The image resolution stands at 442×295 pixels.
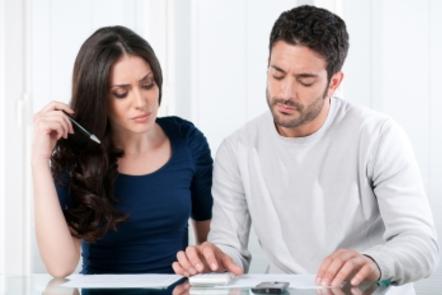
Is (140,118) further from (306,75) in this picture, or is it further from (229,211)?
(306,75)

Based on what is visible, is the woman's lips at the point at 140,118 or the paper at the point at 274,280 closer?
the paper at the point at 274,280


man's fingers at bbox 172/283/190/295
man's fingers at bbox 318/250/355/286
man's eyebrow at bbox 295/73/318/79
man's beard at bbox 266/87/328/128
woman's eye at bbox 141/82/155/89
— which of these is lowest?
man's fingers at bbox 172/283/190/295

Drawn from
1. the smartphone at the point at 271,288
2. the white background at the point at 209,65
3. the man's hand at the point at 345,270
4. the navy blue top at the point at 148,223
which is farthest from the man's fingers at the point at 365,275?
the white background at the point at 209,65

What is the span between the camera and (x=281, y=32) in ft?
6.63

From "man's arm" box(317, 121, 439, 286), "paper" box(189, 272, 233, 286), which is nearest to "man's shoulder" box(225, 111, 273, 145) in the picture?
"man's arm" box(317, 121, 439, 286)

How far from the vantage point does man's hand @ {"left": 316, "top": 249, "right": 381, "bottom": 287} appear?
152 cm

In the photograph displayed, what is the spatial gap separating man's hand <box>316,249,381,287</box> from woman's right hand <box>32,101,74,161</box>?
85 centimetres

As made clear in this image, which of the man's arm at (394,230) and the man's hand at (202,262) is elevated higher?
the man's arm at (394,230)

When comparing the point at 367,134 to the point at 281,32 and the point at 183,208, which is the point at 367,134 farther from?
the point at 183,208

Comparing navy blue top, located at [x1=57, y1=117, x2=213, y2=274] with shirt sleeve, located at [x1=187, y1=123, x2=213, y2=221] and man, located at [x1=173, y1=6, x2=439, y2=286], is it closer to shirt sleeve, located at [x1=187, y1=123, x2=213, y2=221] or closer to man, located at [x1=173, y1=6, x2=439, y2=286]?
shirt sleeve, located at [x1=187, y1=123, x2=213, y2=221]

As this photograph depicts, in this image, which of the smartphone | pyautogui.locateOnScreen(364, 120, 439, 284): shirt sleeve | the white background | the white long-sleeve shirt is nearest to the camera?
the smartphone

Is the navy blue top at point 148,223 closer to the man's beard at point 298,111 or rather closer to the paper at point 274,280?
the man's beard at point 298,111

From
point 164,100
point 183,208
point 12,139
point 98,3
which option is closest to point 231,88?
point 164,100

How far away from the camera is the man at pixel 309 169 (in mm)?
1957
